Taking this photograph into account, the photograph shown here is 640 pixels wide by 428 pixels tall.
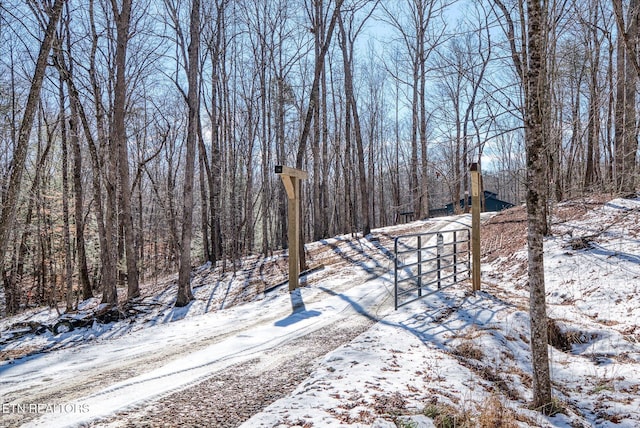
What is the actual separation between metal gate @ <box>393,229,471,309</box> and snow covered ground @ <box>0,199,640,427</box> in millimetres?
361

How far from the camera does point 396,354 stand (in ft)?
16.2

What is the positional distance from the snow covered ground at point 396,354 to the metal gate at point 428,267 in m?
0.36

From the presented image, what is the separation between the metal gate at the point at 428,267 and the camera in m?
7.12

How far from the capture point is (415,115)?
2227 centimetres

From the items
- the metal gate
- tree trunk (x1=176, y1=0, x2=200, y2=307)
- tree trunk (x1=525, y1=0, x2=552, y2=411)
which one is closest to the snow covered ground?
the metal gate

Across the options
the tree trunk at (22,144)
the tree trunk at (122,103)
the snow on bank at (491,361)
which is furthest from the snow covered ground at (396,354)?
the tree trunk at (122,103)

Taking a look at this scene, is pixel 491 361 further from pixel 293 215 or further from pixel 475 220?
pixel 293 215

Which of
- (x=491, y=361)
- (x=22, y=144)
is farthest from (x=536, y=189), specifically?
(x=22, y=144)

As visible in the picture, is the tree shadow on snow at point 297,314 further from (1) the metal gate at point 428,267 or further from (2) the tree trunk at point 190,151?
(2) the tree trunk at point 190,151

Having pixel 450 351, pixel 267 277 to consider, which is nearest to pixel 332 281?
pixel 267 277

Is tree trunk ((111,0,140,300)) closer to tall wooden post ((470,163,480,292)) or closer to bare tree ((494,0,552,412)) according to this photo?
tall wooden post ((470,163,480,292))

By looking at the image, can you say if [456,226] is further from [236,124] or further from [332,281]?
[236,124]

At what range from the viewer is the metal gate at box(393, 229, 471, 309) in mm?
7121

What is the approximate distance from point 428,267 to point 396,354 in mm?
6448
